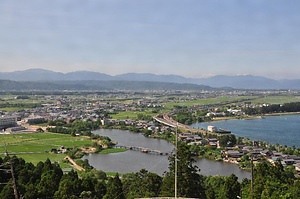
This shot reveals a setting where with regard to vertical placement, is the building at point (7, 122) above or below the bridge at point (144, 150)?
above

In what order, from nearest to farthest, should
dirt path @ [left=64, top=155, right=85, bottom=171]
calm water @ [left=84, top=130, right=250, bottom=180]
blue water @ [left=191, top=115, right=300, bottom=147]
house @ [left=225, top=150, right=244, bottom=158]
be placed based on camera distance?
dirt path @ [left=64, top=155, right=85, bottom=171] < calm water @ [left=84, top=130, right=250, bottom=180] < house @ [left=225, top=150, right=244, bottom=158] < blue water @ [left=191, top=115, right=300, bottom=147]

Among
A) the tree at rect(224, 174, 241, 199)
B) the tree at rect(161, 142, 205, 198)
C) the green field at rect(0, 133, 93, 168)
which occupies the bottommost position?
the green field at rect(0, 133, 93, 168)

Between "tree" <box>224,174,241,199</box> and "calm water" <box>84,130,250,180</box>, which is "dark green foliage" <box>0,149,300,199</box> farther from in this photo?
"calm water" <box>84,130,250,180</box>

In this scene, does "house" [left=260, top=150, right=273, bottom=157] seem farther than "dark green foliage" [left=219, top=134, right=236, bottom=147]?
No

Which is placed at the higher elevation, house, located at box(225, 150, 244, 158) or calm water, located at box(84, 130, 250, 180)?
house, located at box(225, 150, 244, 158)

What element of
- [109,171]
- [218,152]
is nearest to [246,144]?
[218,152]

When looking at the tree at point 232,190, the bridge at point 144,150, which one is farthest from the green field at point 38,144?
the tree at point 232,190

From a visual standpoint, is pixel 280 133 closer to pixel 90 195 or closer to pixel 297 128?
pixel 297 128

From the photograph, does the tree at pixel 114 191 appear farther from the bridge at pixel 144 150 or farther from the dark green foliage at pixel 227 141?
the dark green foliage at pixel 227 141

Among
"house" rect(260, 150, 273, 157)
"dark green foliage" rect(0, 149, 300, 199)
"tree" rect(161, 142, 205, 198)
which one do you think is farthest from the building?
"tree" rect(161, 142, 205, 198)

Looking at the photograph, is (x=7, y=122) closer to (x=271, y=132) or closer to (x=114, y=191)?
(x=271, y=132)
